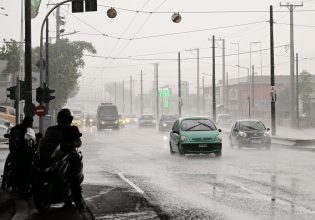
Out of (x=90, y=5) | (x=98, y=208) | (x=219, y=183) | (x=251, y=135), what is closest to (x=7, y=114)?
(x=90, y=5)

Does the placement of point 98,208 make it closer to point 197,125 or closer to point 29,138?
point 29,138

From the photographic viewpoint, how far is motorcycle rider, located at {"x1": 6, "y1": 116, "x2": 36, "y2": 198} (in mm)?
11844

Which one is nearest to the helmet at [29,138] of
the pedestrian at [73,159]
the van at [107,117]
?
the pedestrian at [73,159]

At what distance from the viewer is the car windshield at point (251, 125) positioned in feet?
95.0

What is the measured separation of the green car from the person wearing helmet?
446 inches

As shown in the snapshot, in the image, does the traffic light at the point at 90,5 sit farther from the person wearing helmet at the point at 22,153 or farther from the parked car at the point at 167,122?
the parked car at the point at 167,122

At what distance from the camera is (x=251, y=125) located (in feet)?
96.1

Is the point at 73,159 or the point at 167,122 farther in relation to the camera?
the point at 167,122

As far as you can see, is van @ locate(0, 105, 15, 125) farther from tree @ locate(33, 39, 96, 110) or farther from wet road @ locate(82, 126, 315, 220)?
wet road @ locate(82, 126, 315, 220)

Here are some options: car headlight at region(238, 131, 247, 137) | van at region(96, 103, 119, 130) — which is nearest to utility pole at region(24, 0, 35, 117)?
car headlight at region(238, 131, 247, 137)

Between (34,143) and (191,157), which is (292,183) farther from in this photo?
(191,157)

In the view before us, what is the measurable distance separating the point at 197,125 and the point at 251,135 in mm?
5168

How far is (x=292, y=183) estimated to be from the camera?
1389cm

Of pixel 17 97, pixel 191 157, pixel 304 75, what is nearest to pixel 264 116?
pixel 304 75
